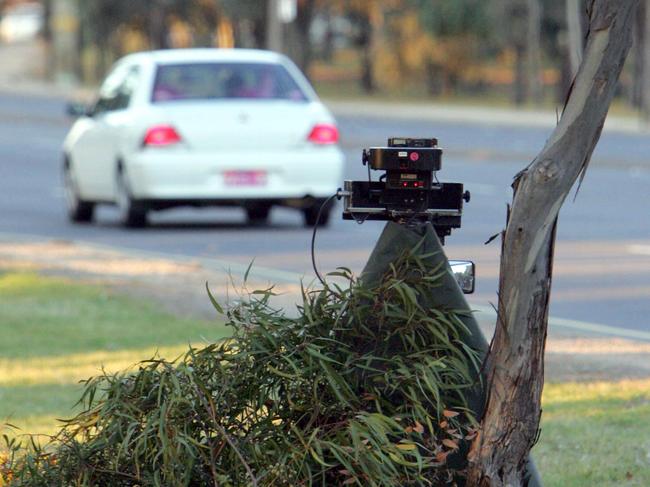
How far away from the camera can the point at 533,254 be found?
4.20m

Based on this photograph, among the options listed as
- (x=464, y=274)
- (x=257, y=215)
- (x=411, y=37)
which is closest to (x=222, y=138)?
(x=257, y=215)

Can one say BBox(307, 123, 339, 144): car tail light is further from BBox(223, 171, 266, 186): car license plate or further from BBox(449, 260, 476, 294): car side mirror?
BBox(449, 260, 476, 294): car side mirror

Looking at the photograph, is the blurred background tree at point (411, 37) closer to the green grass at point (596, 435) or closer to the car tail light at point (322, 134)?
the car tail light at point (322, 134)

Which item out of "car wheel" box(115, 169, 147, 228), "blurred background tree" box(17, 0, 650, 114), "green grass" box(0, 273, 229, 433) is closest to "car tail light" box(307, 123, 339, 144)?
"car wheel" box(115, 169, 147, 228)

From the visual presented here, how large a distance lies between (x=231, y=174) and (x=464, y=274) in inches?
435

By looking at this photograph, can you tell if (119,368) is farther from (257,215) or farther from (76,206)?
(76,206)

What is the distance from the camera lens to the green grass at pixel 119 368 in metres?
6.03

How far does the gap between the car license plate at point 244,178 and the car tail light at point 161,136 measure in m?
0.61

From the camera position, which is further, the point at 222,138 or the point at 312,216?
the point at 312,216

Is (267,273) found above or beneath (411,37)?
beneath

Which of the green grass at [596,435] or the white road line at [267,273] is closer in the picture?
the green grass at [596,435]

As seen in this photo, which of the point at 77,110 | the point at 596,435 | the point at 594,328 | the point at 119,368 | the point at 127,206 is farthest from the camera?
the point at 77,110

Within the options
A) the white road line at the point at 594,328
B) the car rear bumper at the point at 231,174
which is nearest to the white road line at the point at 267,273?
the white road line at the point at 594,328

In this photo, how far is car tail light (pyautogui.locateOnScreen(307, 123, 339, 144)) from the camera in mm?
15508
